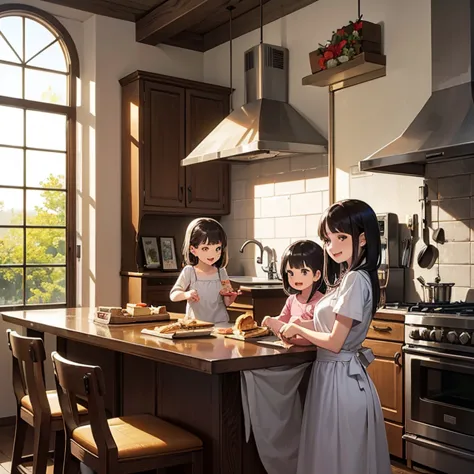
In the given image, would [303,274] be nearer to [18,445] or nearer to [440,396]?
[440,396]

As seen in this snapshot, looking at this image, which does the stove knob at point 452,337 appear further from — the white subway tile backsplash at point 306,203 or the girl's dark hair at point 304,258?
the white subway tile backsplash at point 306,203

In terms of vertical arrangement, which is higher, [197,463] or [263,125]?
[263,125]

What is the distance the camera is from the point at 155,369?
9.10 ft

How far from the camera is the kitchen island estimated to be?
7.06ft

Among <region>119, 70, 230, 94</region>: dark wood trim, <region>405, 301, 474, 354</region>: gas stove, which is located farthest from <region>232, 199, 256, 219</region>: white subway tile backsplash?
<region>405, 301, 474, 354</region>: gas stove

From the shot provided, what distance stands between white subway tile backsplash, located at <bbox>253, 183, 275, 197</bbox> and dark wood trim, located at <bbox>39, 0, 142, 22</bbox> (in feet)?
5.44

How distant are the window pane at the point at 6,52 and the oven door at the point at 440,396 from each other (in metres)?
3.50

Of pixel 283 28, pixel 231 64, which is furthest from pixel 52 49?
pixel 283 28

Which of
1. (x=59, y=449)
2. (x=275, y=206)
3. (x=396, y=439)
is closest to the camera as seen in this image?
(x=59, y=449)

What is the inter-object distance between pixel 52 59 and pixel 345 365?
12.7 feet

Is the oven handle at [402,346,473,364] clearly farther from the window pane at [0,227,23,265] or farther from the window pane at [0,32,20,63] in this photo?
the window pane at [0,32,20,63]

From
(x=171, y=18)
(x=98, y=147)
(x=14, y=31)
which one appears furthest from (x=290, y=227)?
(x=14, y=31)

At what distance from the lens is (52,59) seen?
17.1ft

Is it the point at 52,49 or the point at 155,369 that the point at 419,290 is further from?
the point at 52,49
